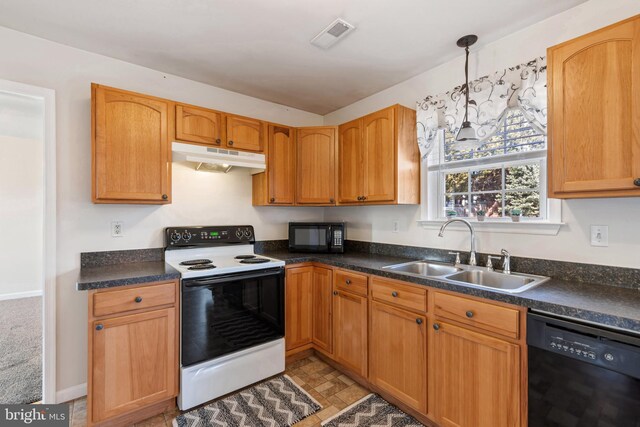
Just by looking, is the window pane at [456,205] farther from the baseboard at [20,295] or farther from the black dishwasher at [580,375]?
the baseboard at [20,295]

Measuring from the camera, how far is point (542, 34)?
1.87 metres

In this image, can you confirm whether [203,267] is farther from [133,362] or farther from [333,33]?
[333,33]

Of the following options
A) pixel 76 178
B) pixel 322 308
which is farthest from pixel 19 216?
pixel 322 308

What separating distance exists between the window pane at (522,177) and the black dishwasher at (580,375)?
1.02 m

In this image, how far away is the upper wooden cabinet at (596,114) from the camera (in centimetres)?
134

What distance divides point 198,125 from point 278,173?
827mm

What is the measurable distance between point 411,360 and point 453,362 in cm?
29

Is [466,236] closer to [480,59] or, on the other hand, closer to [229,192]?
[480,59]

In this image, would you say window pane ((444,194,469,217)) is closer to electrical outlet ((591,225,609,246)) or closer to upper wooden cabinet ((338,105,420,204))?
upper wooden cabinet ((338,105,420,204))

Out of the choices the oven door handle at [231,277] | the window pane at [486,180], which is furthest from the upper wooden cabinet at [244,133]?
the window pane at [486,180]

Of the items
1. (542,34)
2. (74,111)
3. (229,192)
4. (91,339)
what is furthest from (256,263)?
(542,34)

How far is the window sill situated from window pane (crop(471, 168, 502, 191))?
25 cm

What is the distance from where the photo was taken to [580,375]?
121cm

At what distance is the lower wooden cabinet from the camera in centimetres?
173
